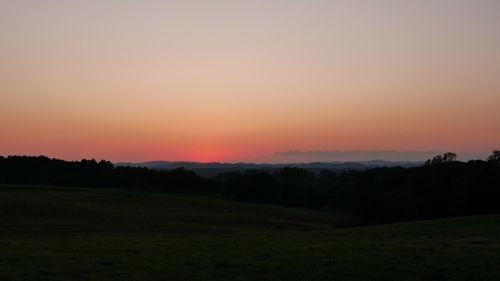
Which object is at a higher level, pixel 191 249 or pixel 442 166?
pixel 442 166

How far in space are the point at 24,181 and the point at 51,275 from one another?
119m

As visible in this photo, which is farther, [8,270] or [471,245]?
[471,245]

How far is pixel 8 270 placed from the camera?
588 inches

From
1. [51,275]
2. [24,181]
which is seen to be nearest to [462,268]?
[51,275]

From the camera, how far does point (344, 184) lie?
10531 cm

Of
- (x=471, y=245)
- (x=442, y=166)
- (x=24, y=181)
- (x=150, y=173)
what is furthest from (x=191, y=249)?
(x=24, y=181)

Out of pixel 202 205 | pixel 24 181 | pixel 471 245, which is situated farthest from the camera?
pixel 24 181

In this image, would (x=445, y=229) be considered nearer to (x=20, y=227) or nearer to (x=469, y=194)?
(x=469, y=194)

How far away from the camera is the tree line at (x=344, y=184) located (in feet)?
173

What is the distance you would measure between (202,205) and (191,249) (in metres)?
55.6

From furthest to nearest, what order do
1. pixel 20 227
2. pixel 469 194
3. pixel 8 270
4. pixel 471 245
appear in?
pixel 469 194, pixel 20 227, pixel 471 245, pixel 8 270

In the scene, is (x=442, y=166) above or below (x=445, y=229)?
above

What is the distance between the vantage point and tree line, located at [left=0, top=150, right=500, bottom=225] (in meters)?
52.6

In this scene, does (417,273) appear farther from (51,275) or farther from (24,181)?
(24,181)
